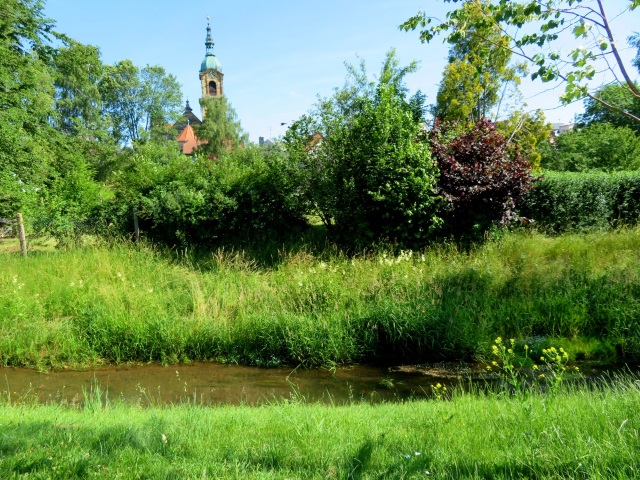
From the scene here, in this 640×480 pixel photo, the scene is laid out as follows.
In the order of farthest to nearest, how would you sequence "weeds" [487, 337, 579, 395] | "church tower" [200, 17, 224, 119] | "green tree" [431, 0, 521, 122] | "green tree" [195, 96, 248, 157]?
"church tower" [200, 17, 224, 119] < "green tree" [195, 96, 248, 157] < "green tree" [431, 0, 521, 122] < "weeds" [487, 337, 579, 395]

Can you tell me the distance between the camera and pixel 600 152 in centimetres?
2280

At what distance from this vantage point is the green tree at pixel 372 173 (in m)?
10.6

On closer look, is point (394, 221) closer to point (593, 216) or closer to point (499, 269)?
point (499, 269)

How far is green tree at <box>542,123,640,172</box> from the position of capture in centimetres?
2183

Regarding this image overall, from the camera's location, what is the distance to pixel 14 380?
705 centimetres

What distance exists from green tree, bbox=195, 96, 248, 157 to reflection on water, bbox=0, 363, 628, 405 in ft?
120

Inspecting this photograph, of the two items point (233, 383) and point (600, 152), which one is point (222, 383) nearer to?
point (233, 383)

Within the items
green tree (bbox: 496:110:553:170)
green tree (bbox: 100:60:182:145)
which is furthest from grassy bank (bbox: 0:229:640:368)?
green tree (bbox: 100:60:182:145)

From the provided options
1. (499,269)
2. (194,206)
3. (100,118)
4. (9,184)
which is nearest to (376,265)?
(499,269)

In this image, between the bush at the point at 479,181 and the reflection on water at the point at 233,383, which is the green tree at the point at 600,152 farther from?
the reflection on water at the point at 233,383

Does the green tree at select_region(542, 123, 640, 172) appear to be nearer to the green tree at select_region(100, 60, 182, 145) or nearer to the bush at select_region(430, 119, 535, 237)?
the bush at select_region(430, 119, 535, 237)

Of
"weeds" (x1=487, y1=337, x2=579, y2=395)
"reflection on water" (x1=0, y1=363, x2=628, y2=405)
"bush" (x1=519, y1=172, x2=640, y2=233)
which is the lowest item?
"reflection on water" (x1=0, y1=363, x2=628, y2=405)

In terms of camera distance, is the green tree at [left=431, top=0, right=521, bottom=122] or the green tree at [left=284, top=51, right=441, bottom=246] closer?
the green tree at [left=284, top=51, right=441, bottom=246]

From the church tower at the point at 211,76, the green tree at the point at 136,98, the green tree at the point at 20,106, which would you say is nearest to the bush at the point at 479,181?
the green tree at the point at 20,106
